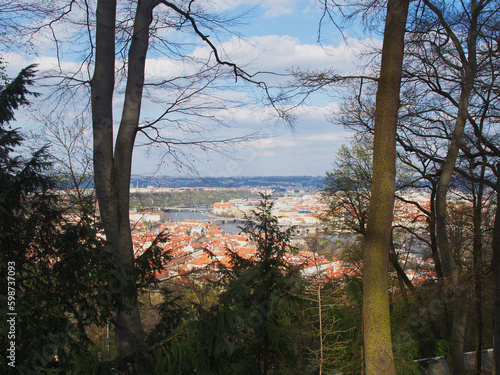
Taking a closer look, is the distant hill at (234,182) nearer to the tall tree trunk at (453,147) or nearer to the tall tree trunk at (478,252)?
the tall tree trunk at (453,147)

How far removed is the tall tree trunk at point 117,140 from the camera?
3.60 meters

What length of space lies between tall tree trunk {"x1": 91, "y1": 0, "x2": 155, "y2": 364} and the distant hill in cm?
106

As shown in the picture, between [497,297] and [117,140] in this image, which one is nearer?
[117,140]

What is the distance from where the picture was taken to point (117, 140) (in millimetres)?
3742

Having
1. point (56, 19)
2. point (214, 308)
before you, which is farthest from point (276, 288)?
point (56, 19)

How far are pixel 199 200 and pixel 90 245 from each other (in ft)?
28.0

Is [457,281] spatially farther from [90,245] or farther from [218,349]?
[90,245]

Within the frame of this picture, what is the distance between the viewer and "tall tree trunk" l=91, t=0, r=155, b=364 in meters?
3.60

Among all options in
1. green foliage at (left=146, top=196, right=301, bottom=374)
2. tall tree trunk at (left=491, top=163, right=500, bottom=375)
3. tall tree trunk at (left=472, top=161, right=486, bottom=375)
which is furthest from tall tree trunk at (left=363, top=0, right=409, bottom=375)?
tall tree trunk at (left=472, top=161, right=486, bottom=375)

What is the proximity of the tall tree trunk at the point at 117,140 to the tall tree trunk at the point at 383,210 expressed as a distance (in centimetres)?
231

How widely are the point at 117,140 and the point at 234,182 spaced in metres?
3.87

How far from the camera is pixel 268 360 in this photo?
206 inches

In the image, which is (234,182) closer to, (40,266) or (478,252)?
(40,266)

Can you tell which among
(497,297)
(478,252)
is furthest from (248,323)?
(478,252)
